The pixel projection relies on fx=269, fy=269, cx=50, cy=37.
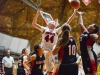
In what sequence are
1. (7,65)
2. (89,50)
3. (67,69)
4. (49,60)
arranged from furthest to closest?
(7,65) < (49,60) < (89,50) < (67,69)

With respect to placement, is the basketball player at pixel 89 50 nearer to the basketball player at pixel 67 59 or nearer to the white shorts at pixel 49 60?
the basketball player at pixel 67 59

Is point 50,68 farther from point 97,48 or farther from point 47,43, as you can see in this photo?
point 97,48

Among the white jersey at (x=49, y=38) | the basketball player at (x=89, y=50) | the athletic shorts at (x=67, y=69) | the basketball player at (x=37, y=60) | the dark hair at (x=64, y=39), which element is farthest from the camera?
the white jersey at (x=49, y=38)

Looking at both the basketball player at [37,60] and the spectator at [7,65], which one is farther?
the spectator at [7,65]

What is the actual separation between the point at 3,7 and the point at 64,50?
1039cm

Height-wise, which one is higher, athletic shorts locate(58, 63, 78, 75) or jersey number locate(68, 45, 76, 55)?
jersey number locate(68, 45, 76, 55)

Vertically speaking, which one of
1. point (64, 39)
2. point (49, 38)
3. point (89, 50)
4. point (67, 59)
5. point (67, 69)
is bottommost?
point (67, 69)

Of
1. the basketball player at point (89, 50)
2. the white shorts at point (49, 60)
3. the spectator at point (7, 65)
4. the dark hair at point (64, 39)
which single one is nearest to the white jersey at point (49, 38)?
the white shorts at point (49, 60)

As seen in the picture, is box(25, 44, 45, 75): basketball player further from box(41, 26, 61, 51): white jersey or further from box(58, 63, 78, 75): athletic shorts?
box(58, 63, 78, 75): athletic shorts

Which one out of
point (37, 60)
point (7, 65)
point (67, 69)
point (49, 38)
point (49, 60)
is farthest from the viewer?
point (7, 65)

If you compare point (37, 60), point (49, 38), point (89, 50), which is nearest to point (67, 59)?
point (89, 50)

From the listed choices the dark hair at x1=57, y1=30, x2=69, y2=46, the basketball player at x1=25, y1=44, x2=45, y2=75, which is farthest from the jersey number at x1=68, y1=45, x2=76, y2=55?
the basketball player at x1=25, y1=44, x2=45, y2=75

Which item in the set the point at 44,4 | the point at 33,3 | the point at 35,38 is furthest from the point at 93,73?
the point at 35,38

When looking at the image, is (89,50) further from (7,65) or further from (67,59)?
(7,65)
